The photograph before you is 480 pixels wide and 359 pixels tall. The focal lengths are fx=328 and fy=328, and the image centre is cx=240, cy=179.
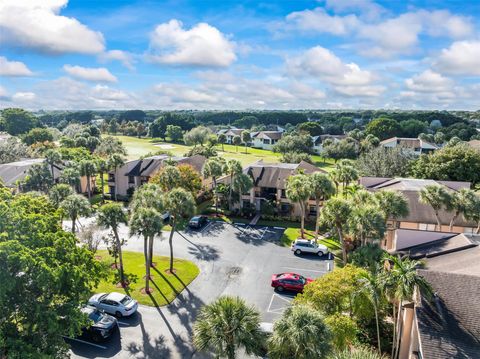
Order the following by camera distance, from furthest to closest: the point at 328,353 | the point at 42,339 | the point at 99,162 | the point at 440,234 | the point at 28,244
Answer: the point at 99,162 < the point at 440,234 < the point at 28,244 < the point at 42,339 < the point at 328,353

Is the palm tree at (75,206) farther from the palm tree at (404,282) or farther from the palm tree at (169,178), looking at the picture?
the palm tree at (404,282)

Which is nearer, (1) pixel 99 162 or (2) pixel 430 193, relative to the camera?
(2) pixel 430 193

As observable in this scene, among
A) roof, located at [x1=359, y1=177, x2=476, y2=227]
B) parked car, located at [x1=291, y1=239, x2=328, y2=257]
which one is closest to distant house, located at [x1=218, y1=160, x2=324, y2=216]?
roof, located at [x1=359, y1=177, x2=476, y2=227]

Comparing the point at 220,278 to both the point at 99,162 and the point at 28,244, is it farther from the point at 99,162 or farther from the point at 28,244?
the point at 99,162

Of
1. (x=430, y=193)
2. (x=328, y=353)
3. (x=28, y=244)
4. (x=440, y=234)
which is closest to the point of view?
(x=328, y=353)

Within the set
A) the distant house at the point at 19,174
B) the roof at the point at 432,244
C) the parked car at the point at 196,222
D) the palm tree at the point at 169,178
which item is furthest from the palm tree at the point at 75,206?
the distant house at the point at 19,174

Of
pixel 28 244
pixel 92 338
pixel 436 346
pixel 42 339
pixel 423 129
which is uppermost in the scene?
pixel 423 129

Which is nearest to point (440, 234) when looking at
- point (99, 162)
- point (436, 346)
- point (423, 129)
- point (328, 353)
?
point (436, 346)

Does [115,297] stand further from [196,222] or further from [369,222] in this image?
[369,222]

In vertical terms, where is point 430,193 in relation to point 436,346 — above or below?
above
